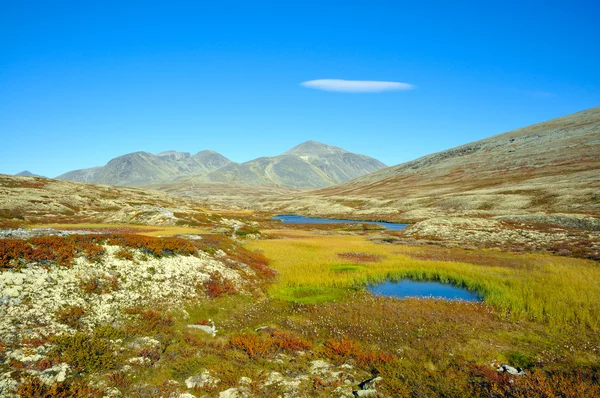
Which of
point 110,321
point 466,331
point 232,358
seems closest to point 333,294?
point 466,331

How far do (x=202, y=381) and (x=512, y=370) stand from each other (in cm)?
1191

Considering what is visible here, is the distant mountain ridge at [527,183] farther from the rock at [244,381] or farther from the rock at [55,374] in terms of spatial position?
the rock at [55,374]

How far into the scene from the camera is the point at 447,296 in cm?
2306

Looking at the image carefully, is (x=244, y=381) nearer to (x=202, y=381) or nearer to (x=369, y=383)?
(x=202, y=381)

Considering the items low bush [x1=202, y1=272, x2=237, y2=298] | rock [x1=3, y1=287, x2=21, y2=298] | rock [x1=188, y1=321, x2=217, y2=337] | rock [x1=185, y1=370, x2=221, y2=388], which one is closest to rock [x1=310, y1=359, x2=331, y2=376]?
rock [x1=185, y1=370, x2=221, y2=388]

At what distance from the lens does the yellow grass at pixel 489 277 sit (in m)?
17.9

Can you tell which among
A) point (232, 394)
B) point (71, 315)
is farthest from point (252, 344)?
point (71, 315)

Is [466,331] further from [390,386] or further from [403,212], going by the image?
[403,212]

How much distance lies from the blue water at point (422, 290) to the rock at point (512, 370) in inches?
404

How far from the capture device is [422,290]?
24859mm

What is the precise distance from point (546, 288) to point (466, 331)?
33.7ft

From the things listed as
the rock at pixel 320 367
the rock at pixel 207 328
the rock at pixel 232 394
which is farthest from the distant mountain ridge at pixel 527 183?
the rock at pixel 232 394

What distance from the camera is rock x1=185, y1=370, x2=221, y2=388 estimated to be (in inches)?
406

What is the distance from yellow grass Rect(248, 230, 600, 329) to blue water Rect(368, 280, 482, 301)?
3.46 ft
